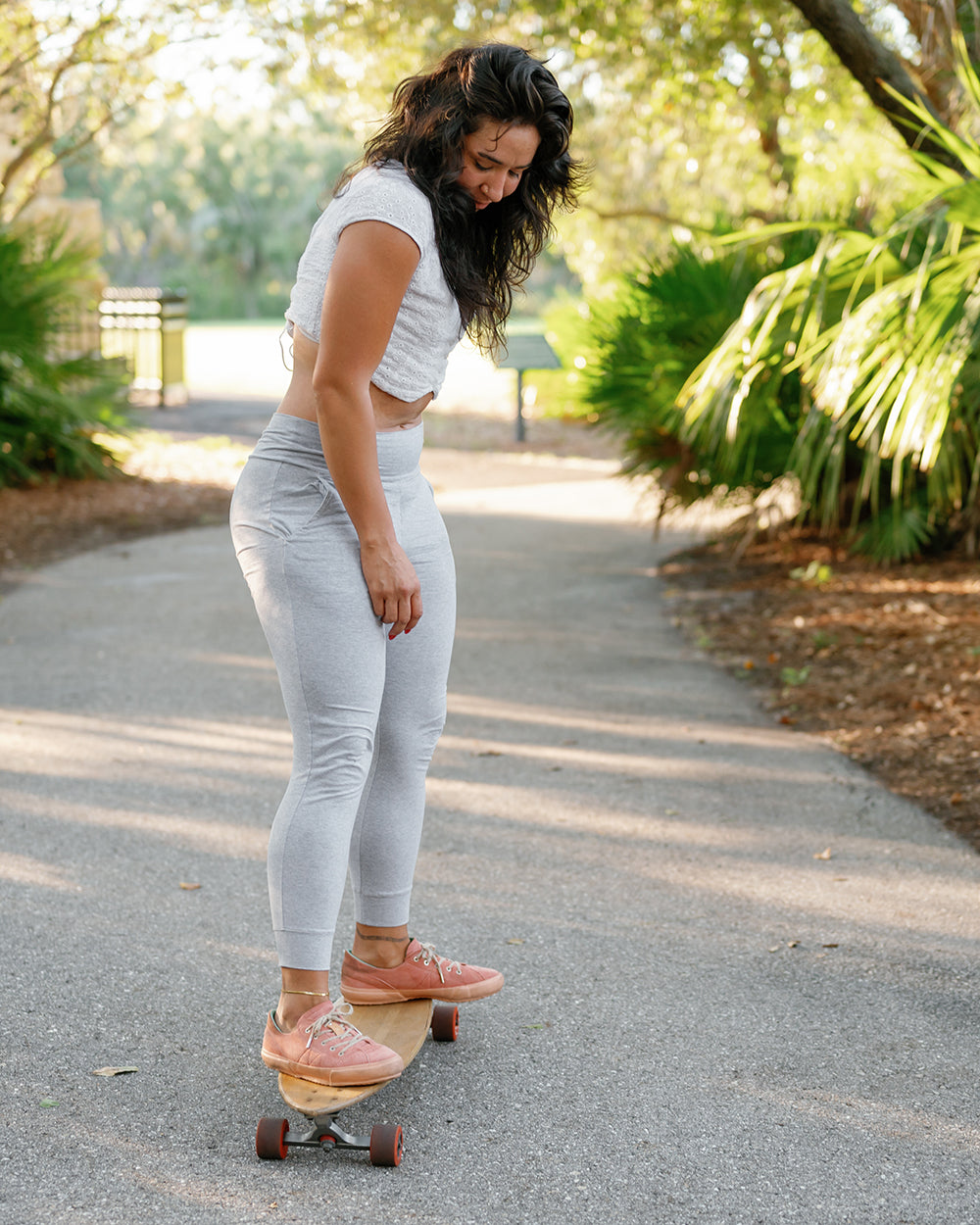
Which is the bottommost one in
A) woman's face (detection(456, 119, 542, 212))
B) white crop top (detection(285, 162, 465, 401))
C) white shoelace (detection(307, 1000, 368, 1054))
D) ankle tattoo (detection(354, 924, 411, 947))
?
white shoelace (detection(307, 1000, 368, 1054))

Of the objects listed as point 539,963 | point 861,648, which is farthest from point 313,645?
point 861,648

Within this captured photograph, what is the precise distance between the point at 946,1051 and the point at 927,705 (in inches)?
97.3

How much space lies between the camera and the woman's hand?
2.30 metres

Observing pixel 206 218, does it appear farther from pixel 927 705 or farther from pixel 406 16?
pixel 927 705

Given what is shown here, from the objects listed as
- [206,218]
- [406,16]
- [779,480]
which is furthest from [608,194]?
[206,218]

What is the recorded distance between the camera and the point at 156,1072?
257 cm

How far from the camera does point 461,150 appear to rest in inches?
90.5

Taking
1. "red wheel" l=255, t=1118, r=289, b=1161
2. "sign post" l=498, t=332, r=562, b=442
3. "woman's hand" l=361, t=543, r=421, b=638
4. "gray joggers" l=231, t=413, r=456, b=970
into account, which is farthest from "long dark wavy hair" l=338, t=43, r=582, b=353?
"sign post" l=498, t=332, r=562, b=442

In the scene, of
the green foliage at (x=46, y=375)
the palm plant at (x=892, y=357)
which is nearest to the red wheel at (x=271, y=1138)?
the palm plant at (x=892, y=357)

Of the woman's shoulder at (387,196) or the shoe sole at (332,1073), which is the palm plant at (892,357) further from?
the shoe sole at (332,1073)

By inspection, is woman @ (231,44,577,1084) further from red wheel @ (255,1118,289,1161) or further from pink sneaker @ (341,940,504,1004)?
pink sneaker @ (341,940,504,1004)

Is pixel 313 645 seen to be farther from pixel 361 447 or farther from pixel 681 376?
pixel 681 376

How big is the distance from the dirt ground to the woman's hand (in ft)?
7.51

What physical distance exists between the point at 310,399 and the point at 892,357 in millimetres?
3287
